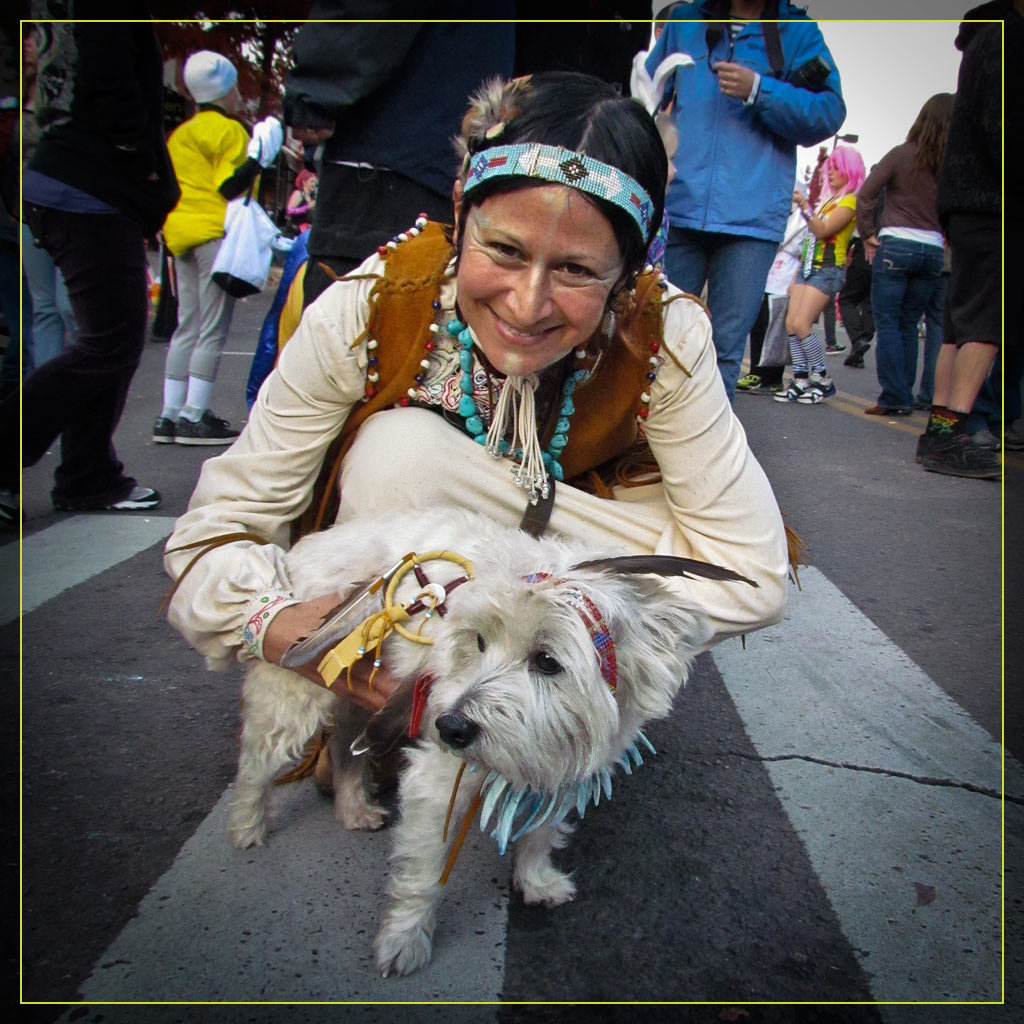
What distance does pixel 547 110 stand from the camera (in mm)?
1910

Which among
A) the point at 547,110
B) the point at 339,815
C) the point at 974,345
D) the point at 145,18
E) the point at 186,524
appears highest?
the point at 145,18

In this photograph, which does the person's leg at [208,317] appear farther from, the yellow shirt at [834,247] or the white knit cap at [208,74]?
the yellow shirt at [834,247]

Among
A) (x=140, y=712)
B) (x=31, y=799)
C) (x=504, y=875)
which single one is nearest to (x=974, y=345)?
(x=504, y=875)

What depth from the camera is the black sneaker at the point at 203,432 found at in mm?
6242

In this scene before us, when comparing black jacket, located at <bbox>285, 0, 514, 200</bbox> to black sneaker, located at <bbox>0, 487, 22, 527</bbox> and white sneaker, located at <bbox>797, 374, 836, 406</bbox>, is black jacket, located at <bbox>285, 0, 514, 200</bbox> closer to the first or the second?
black sneaker, located at <bbox>0, 487, 22, 527</bbox>

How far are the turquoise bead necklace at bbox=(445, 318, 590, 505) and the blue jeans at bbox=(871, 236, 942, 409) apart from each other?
663 centimetres

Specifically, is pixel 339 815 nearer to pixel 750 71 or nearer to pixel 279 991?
pixel 279 991

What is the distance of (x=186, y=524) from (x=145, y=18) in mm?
2572

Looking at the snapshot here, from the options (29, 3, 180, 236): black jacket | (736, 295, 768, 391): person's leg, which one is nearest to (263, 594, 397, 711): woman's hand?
(29, 3, 180, 236): black jacket

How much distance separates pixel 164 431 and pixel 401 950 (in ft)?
17.1

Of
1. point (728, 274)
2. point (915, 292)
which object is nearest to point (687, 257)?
point (728, 274)

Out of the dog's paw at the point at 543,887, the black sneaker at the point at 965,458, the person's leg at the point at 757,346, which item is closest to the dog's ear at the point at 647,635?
the dog's paw at the point at 543,887

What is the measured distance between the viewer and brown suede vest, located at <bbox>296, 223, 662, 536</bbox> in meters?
2.23

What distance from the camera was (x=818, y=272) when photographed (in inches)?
353
